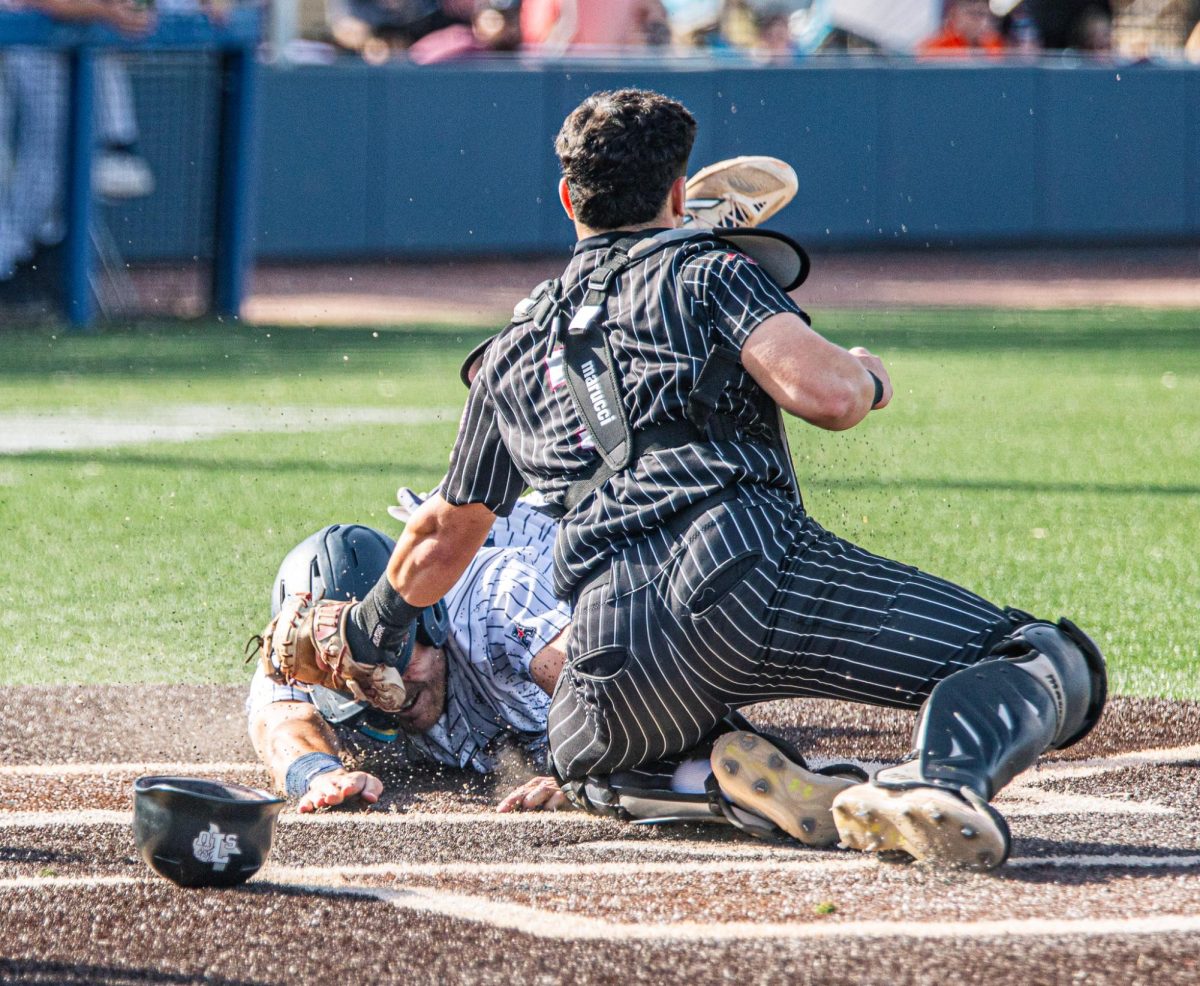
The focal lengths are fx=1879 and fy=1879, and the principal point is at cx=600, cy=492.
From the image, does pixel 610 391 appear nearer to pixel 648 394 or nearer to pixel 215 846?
pixel 648 394

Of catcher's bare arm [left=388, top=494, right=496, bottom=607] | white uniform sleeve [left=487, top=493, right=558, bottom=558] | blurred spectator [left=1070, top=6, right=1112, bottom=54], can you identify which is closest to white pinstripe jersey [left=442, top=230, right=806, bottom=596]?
catcher's bare arm [left=388, top=494, right=496, bottom=607]

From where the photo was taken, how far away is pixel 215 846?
3.36m

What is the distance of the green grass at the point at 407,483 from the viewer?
600 centimetres

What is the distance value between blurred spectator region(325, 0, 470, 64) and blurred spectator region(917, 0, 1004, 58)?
17.5ft

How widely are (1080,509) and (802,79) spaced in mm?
12849

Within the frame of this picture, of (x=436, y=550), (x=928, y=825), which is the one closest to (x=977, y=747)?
(x=928, y=825)

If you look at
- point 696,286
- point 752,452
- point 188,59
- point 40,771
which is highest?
point 188,59

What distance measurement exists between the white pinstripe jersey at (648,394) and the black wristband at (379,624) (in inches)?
16.1

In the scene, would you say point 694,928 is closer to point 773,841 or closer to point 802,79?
point 773,841

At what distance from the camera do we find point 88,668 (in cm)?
560

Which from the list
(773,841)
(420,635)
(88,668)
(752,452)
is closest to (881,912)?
(773,841)

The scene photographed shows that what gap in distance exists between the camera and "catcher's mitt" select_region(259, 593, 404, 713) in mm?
4160

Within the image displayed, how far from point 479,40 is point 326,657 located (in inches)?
655

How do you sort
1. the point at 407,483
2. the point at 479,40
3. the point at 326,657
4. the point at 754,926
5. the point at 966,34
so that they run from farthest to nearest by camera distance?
the point at 966,34
the point at 479,40
the point at 407,483
the point at 326,657
the point at 754,926
